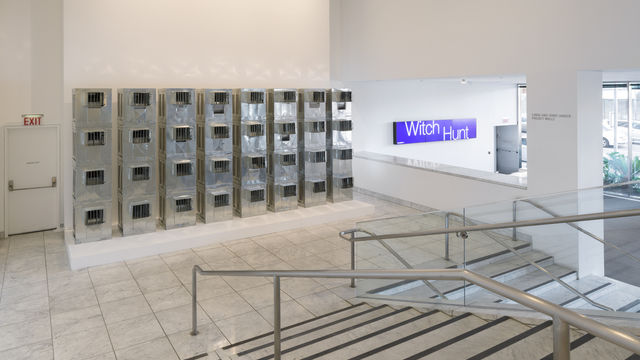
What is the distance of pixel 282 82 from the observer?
10188mm

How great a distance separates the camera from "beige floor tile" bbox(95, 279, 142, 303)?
20.0ft

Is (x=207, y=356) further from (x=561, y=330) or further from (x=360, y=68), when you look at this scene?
(x=360, y=68)

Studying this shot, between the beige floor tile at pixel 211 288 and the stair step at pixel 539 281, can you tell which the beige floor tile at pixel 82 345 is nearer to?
the beige floor tile at pixel 211 288

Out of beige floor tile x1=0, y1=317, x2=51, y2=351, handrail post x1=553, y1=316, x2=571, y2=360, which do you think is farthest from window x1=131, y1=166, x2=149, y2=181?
handrail post x1=553, y1=316, x2=571, y2=360

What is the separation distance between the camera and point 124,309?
5.71 m

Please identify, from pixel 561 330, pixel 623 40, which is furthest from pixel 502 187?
pixel 561 330

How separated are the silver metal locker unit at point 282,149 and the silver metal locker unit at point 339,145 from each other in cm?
86

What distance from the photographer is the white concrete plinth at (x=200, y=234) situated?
7385 mm

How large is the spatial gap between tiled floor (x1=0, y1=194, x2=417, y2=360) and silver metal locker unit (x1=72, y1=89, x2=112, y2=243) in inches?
26.8

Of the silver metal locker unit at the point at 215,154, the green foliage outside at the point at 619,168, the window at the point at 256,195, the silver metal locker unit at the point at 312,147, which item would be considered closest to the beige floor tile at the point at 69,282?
the silver metal locker unit at the point at 215,154

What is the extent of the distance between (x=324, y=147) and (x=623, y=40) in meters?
5.47

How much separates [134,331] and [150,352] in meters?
0.57

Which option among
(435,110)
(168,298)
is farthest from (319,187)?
(435,110)

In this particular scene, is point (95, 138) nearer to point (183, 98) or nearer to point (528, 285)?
point (183, 98)
